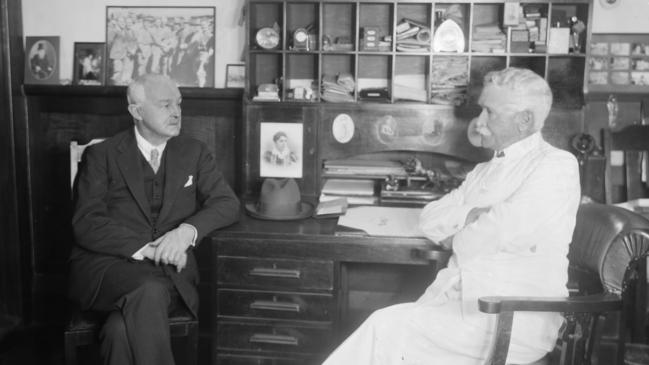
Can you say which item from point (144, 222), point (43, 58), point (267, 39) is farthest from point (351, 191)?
point (43, 58)

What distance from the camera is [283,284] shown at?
293 centimetres

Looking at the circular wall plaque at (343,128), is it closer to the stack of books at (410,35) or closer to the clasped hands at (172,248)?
the stack of books at (410,35)

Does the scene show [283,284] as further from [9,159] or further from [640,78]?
[640,78]

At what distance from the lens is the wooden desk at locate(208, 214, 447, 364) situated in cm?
288

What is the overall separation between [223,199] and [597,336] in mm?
1677

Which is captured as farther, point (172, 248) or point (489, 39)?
point (489, 39)

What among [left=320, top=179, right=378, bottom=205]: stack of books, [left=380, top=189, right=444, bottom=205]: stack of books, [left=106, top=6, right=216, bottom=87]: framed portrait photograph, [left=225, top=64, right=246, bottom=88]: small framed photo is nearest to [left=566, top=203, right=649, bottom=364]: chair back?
[left=380, top=189, right=444, bottom=205]: stack of books

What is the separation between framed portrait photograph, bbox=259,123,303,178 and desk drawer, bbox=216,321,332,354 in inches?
36.6

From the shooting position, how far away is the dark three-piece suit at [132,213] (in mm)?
2734

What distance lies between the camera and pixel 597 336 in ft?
7.47

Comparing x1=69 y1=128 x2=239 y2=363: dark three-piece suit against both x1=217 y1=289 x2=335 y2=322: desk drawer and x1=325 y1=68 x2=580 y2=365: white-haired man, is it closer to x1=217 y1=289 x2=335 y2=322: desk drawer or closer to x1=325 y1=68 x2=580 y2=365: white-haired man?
x1=217 y1=289 x2=335 y2=322: desk drawer

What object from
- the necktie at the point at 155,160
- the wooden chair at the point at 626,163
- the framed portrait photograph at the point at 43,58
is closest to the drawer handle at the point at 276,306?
the necktie at the point at 155,160

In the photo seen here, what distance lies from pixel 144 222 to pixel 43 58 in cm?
163

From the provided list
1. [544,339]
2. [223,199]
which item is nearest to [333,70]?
[223,199]
